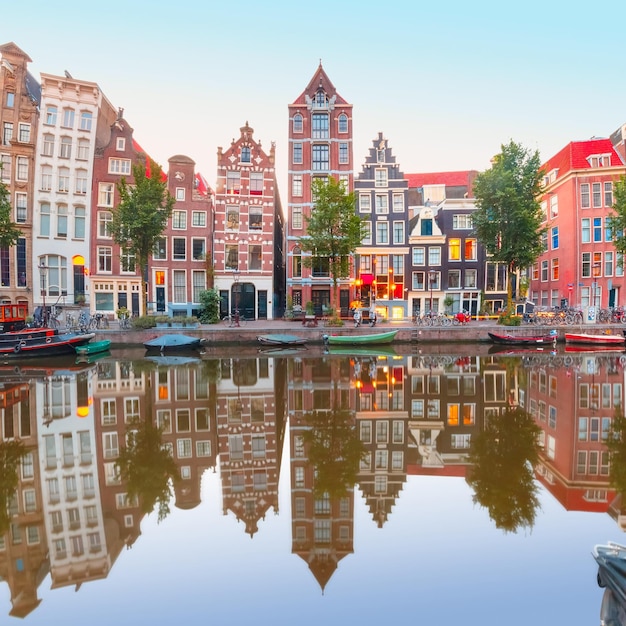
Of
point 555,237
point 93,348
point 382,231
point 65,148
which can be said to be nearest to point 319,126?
point 382,231

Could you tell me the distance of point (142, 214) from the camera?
30.6 metres

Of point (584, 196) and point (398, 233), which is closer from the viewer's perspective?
point (398, 233)

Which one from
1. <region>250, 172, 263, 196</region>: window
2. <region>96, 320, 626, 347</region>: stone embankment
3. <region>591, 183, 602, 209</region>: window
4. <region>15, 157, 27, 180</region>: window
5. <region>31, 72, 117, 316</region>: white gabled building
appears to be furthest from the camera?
<region>591, 183, 602, 209</region>: window

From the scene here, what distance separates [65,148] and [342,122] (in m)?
27.9

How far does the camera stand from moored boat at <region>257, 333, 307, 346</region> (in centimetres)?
2978

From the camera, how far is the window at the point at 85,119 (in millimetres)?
40172

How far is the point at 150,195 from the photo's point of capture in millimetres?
31234

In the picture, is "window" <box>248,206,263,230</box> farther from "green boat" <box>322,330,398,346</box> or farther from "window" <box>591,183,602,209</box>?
"window" <box>591,183,602,209</box>

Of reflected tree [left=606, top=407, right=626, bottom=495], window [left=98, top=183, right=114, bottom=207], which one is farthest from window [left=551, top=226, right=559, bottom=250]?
window [left=98, top=183, right=114, bottom=207]

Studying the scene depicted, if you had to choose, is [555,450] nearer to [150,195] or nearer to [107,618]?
[107,618]

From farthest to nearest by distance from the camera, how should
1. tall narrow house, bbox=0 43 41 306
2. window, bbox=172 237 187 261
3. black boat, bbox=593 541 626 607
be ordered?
1. window, bbox=172 237 187 261
2. tall narrow house, bbox=0 43 41 306
3. black boat, bbox=593 541 626 607

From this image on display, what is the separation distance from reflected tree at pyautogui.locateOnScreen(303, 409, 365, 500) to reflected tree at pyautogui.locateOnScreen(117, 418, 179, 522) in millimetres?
2911

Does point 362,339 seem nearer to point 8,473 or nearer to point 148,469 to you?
point 148,469

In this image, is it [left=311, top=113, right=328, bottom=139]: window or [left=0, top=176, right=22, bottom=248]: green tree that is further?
[left=311, top=113, right=328, bottom=139]: window
